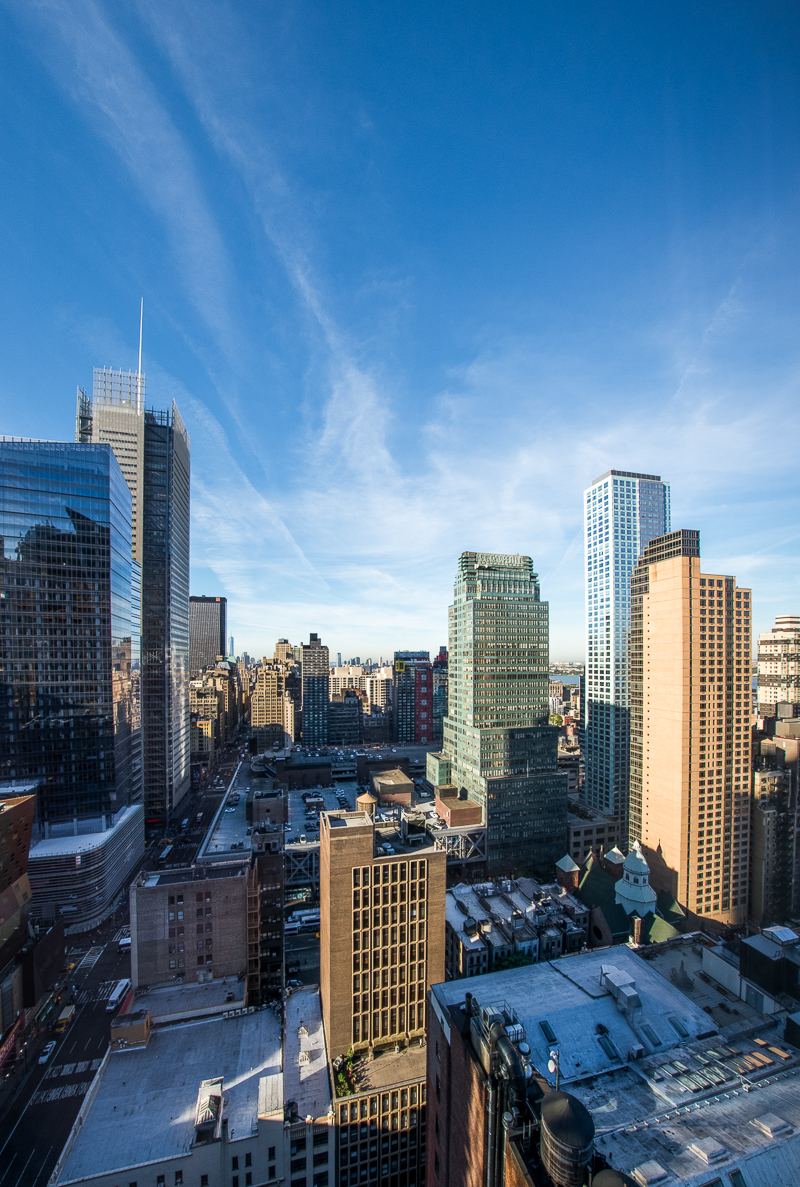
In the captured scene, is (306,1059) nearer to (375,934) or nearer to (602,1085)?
(375,934)

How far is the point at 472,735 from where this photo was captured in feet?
383

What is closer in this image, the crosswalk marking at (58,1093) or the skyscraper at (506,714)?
the crosswalk marking at (58,1093)

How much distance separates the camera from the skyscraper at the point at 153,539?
141m

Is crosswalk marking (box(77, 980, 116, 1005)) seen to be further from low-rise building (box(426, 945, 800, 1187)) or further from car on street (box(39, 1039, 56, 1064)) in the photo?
low-rise building (box(426, 945, 800, 1187))

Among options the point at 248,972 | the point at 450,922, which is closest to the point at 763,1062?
the point at 450,922

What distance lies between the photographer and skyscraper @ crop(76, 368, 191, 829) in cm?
14125

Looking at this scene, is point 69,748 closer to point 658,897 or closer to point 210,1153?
point 210,1153

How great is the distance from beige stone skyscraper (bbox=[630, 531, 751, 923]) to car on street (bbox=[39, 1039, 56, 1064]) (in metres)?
98.0

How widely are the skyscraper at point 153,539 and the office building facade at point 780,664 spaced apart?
182 metres

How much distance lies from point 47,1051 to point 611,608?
151349 mm

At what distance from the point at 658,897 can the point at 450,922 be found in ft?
136

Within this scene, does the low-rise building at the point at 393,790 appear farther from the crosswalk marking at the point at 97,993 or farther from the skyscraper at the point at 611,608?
the crosswalk marking at the point at 97,993

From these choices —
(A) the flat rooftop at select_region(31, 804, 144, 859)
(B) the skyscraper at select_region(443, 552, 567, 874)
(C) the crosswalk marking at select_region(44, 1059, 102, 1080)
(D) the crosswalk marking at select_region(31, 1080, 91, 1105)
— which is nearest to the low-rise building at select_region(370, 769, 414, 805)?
(B) the skyscraper at select_region(443, 552, 567, 874)

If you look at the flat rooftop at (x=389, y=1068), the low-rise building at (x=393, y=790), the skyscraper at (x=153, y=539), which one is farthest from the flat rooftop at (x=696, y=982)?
the skyscraper at (x=153, y=539)
